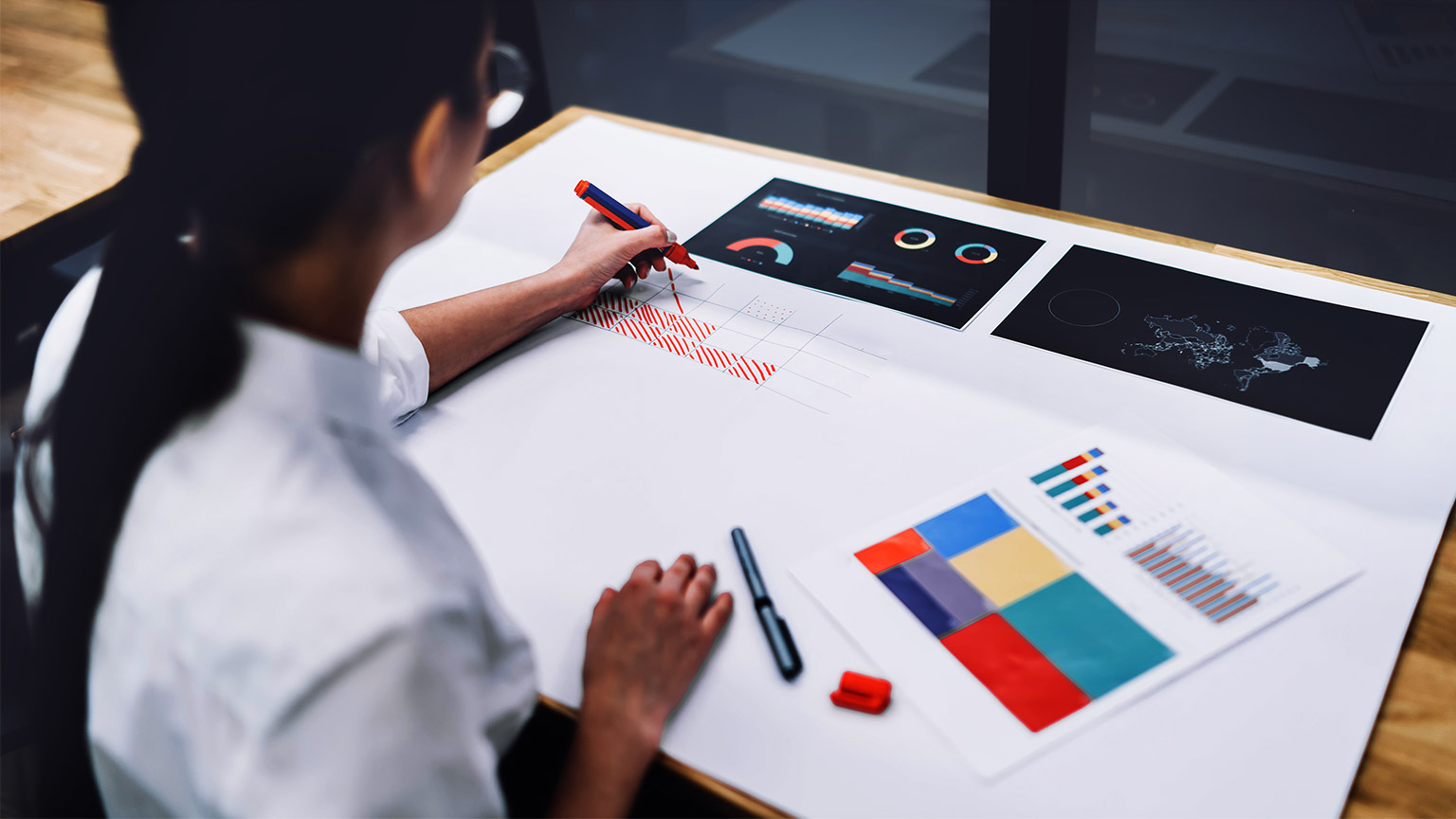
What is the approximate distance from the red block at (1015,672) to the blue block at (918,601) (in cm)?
1

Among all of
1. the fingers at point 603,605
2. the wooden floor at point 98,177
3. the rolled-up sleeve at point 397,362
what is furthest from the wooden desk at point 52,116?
the fingers at point 603,605

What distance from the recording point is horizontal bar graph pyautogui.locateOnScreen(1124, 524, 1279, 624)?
30.0 inches

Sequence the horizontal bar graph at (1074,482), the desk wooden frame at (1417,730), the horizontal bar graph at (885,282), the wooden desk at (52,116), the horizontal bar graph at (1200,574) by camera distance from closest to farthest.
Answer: the desk wooden frame at (1417,730)
the horizontal bar graph at (1200,574)
the horizontal bar graph at (1074,482)
the horizontal bar graph at (885,282)
the wooden desk at (52,116)

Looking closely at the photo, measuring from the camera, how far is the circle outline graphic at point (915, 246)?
1212 mm

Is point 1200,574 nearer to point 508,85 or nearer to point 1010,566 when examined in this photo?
point 1010,566

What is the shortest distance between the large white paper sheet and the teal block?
0.09 ft

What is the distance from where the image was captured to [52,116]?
1767 millimetres

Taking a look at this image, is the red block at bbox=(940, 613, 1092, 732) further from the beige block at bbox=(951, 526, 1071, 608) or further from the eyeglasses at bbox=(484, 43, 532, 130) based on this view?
the eyeglasses at bbox=(484, 43, 532, 130)

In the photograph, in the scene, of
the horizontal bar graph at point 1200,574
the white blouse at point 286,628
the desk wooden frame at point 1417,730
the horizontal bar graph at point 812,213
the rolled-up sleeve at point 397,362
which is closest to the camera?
the white blouse at point 286,628

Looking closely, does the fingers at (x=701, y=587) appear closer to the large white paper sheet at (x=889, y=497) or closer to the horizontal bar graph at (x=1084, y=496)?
the large white paper sheet at (x=889, y=497)

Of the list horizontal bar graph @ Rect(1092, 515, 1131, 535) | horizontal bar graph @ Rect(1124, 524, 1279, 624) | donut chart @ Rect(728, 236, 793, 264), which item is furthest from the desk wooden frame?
donut chart @ Rect(728, 236, 793, 264)

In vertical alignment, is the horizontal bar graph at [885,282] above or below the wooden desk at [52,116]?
below

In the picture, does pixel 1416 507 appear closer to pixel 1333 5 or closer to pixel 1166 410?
pixel 1166 410

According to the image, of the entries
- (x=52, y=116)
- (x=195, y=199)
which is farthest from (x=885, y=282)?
(x=52, y=116)
